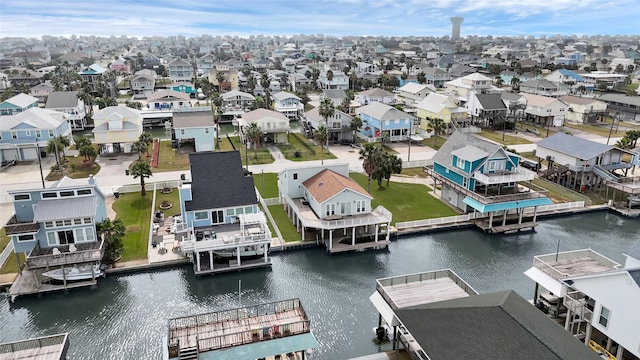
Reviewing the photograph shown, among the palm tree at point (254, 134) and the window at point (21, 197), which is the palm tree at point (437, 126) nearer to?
the palm tree at point (254, 134)

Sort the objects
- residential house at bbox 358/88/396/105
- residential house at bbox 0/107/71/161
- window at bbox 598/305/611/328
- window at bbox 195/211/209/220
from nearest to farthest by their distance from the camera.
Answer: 1. window at bbox 598/305/611/328
2. window at bbox 195/211/209/220
3. residential house at bbox 0/107/71/161
4. residential house at bbox 358/88/396/105

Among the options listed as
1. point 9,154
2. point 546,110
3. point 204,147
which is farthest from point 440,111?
point 9,154

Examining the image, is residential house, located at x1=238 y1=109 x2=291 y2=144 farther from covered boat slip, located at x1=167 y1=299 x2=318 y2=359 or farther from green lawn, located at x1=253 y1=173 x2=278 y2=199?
covered boat slip, located at x1=167 y1=299 x2=318 y2=359

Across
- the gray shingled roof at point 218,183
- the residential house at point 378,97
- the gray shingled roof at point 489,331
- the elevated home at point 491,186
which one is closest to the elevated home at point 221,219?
the gray shingled roof at point 218,183

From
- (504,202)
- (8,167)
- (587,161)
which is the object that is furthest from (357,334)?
(8,167)

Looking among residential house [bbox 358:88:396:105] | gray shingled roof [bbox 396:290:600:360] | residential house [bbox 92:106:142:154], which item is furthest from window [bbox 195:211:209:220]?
residential house [bbox 358:88:396:105]

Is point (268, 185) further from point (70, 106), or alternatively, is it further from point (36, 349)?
point (70, 106)
